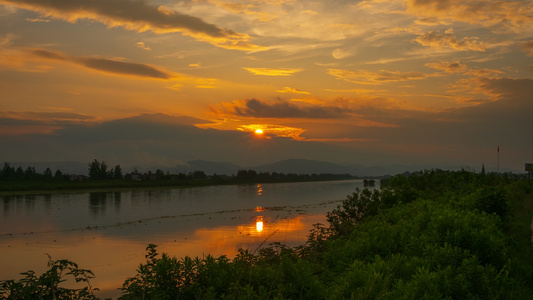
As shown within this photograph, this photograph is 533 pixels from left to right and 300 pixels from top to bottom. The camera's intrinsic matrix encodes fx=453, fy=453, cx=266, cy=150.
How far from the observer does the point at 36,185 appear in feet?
252

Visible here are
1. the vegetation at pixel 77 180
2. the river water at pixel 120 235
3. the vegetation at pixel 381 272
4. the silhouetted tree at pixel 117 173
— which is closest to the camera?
the vegetation at pixel 381 272

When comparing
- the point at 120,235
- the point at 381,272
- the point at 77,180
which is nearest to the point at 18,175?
the point at 77,180

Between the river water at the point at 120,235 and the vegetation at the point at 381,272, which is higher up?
the vegetation at the point at 381,272

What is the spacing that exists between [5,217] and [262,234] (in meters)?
22.6

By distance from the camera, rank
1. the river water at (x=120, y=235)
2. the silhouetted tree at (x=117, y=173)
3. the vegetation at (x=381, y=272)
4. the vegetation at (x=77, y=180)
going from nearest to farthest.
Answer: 1. the vegetation at (x=381, y=272)
2. the river water at (x=120, y=235)
3. the vegetation at (x=77, y=180)
4. the silhouetted tree at (x=117, y=173)

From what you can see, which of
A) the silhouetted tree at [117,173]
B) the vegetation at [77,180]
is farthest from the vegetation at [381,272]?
the silhouetted tree at [117,173]

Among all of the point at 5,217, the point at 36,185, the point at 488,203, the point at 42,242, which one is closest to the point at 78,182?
the point at 36,185

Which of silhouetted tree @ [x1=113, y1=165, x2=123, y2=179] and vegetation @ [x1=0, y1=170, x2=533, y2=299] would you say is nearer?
vegetation @ [x1=0, y1=170, x2=533, y2=299]

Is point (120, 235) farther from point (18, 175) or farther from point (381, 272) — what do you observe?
point (18, 175)

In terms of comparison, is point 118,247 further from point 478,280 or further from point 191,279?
point 478,280

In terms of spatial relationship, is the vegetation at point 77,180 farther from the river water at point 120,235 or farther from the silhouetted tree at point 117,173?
the river water at point 120,235

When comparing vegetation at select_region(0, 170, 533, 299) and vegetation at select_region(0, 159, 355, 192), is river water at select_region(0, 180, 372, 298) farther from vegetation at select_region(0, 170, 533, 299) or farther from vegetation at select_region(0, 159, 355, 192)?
vegetation at select_region(0, 159, 355, 192)

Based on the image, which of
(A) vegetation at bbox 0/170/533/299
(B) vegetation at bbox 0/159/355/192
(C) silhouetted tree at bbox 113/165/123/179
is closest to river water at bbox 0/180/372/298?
(A) vegetation at bbox 0/170/533/299

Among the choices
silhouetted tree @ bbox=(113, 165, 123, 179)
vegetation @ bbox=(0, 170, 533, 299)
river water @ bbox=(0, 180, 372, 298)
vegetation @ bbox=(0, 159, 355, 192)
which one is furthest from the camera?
silhouetted tree @ bbox=(113, 165, 123, 179)
